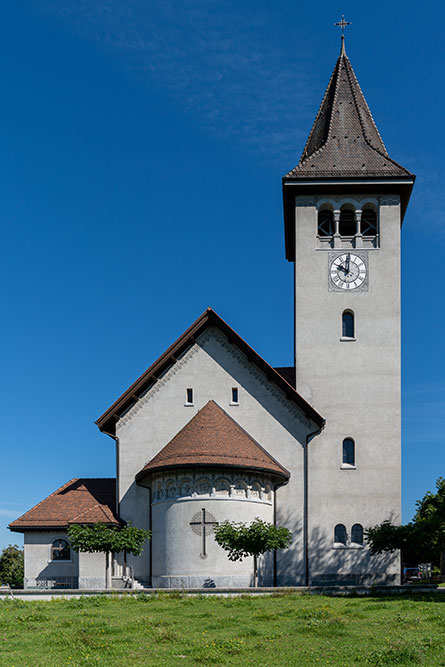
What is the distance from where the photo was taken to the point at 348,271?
37.4 metres

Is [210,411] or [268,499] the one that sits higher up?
[210,411]

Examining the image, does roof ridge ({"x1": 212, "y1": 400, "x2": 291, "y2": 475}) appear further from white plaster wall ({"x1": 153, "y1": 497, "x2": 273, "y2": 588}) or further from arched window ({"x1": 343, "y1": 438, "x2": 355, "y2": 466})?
arched window ({"x1": 343, "y1": 438, "x2": 355, "y2": 466})

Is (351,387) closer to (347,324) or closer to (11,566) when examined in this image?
(347,324)

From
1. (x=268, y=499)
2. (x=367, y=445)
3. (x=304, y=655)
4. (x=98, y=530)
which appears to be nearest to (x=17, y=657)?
(x=304, y=655)

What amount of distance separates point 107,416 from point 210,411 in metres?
4.68

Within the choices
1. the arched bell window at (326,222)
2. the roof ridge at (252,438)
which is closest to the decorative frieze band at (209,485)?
the roof ridge at (252,438)

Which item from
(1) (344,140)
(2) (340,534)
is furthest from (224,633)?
(1) (344,140)

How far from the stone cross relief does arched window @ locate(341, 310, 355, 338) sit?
35.6 feet

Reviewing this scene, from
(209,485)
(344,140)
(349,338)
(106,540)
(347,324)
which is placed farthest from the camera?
(344,140)

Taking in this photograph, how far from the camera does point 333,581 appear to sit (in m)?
34.0

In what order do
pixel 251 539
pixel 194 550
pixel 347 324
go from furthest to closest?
pixel 347 324, pixel 194 550, pixel 251 539

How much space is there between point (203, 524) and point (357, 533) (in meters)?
7.37

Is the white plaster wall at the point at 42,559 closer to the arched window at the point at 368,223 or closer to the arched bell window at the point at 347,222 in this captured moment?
the arched bell window at the point at 347,222

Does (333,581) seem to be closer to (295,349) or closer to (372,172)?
(295,349)
